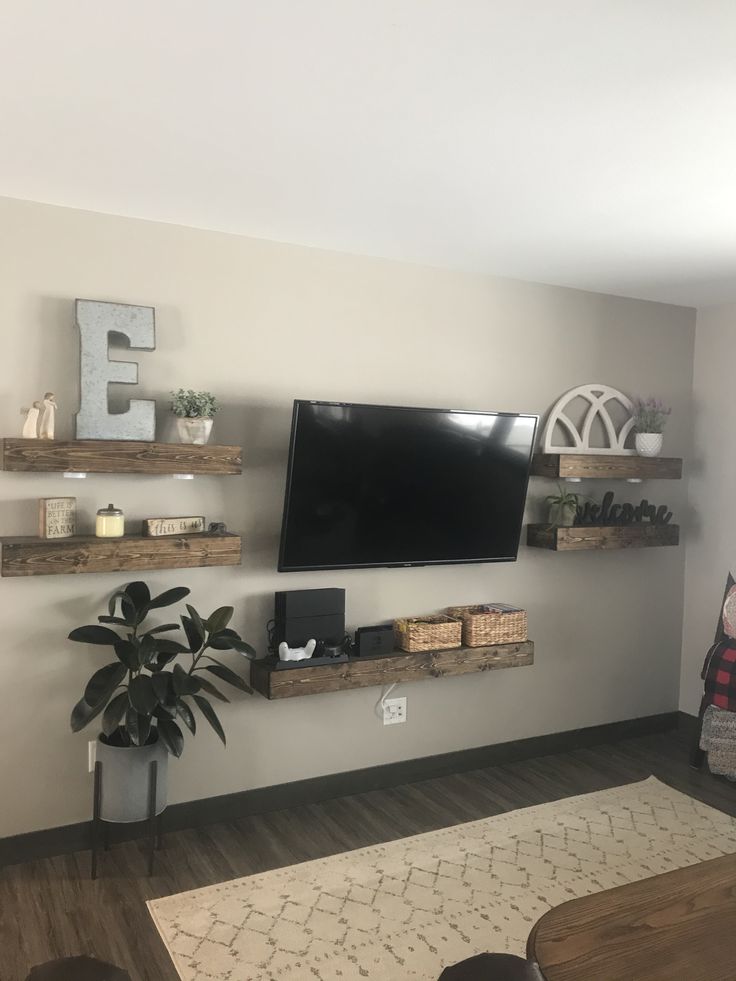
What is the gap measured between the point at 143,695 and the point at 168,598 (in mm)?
380

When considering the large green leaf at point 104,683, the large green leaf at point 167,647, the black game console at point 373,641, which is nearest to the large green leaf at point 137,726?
the large green leaf at point 104,683

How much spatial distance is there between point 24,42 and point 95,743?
2.36m

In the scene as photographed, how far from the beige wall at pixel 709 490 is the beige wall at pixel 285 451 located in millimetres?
81

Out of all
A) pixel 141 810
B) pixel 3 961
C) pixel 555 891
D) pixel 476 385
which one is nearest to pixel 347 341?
pixel 476 385

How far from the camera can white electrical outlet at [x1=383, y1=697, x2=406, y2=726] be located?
382 centimetres

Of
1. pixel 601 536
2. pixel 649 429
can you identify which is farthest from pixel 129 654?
pixel 649 429

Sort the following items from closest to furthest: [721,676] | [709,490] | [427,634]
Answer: [427,634]
[721,676]
[709,490]

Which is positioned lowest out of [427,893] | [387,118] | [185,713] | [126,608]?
[427,893]

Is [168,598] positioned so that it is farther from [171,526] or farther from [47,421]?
[47,421]

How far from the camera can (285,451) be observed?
3523 mm

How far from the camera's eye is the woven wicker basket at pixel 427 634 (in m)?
3.67

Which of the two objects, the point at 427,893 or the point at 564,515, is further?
the point at 564,515

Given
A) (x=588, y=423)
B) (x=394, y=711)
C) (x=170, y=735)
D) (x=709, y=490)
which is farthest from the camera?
(x=709, y=490)

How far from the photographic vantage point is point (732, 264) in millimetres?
3654
